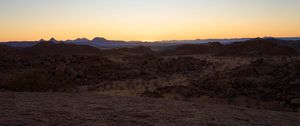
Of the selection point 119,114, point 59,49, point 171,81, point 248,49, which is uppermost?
point 119,114

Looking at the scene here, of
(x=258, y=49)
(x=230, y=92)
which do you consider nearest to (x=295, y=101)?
(x=230, y=92)

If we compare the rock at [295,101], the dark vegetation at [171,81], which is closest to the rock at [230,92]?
the dark vegetation at [171,81]

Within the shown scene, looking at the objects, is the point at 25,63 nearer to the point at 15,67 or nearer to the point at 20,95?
the point at 15,67

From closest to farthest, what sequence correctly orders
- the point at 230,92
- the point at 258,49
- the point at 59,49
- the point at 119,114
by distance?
the point at 119,114, the point at 230,92, the point at 258,49, the point at 59,49

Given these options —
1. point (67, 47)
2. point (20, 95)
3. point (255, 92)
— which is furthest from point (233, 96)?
point (67, 47)

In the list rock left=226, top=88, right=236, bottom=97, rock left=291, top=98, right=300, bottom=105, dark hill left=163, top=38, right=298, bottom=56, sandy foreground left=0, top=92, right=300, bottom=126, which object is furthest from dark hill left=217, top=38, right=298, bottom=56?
sandy foreground left=0, top=92, right=300, bottom=126

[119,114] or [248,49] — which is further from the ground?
[119,114]

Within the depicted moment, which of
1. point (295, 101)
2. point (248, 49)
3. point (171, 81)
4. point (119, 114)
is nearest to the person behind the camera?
point (119, 114)

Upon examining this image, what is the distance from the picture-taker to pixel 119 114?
30.9 feet

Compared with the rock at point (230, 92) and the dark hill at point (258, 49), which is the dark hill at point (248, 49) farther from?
the rock at point (230, 92)

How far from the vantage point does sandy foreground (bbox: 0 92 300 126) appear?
8445mm

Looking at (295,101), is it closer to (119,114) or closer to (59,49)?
(119,114)

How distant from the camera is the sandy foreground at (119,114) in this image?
8.45 meters

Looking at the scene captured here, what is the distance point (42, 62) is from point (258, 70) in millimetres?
19934
